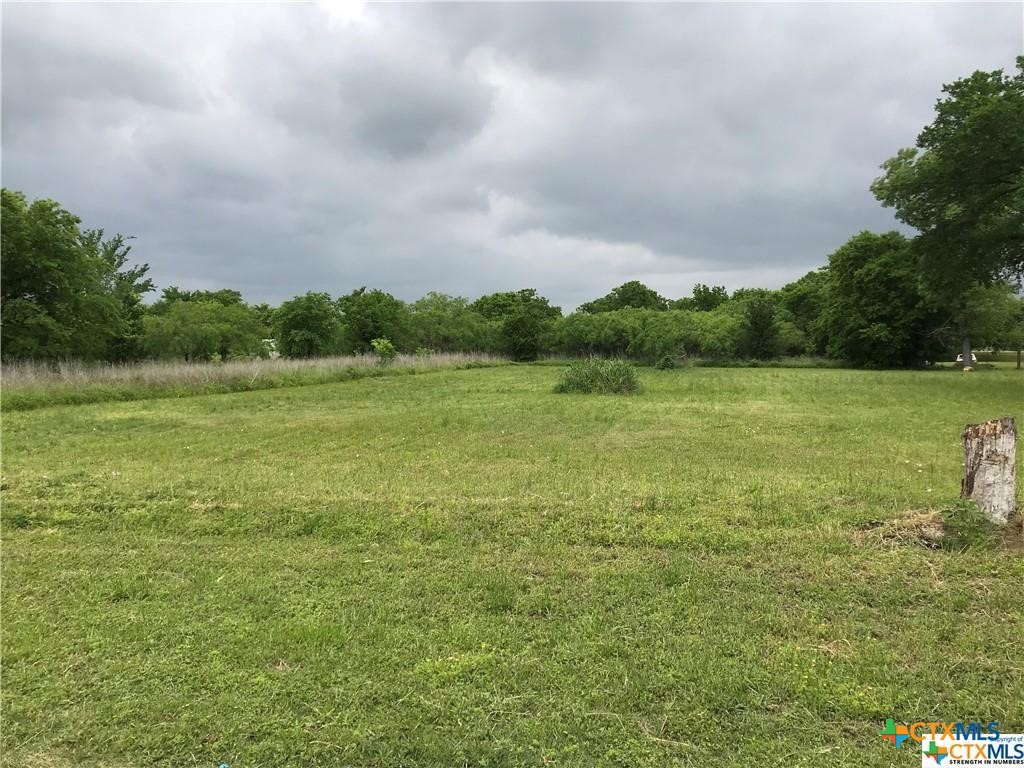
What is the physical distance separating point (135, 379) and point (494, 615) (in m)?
18.6

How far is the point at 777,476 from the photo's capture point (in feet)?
19.7

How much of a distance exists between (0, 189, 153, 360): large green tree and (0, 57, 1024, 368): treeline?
0.05 meters

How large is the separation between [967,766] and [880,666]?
51 centimetres

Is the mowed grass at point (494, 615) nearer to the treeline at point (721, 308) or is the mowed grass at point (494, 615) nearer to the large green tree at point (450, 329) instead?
the treeline at point (721, 308)

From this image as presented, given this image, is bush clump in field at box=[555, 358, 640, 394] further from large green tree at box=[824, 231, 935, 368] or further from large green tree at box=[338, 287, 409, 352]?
large green tree at box=[824, 231, 935, 368]

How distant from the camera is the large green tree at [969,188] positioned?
14.8 m

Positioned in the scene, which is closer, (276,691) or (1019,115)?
(276,691)

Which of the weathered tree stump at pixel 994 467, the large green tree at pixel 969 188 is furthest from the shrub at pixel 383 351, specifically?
the weathered tree stump at pixel 994 467

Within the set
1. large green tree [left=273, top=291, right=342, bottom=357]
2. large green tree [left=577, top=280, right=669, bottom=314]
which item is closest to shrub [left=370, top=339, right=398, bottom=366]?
large green tree [left=273, top=291, right=342, bottom=357]

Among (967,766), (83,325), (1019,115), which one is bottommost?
(967,766)

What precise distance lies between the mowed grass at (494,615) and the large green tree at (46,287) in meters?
16.1

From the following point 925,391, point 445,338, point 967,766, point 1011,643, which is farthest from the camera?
point 445,338

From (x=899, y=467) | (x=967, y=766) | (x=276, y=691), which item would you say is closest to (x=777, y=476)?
(x=899, y=467)

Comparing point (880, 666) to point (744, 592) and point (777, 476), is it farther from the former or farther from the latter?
point (777, 476)
